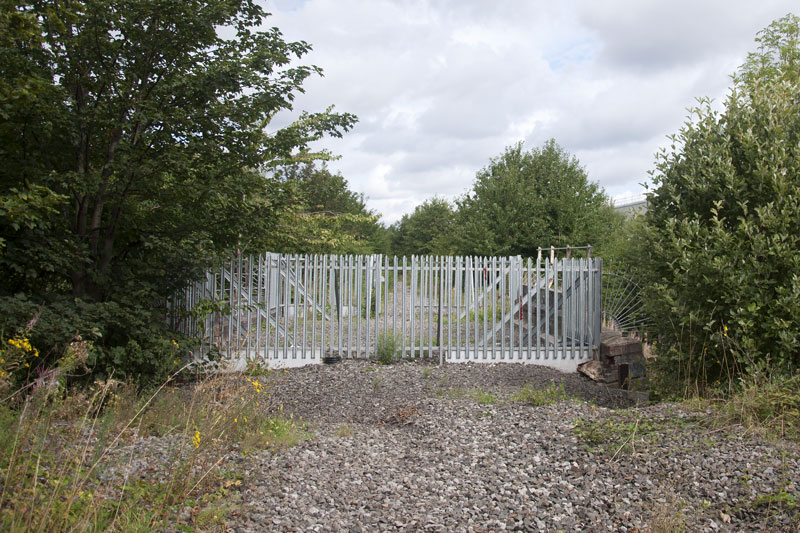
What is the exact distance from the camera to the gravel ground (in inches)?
122

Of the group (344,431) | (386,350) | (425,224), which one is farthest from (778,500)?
(425,224)

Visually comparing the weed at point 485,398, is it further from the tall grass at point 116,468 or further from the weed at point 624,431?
the tall grass at point 116,468

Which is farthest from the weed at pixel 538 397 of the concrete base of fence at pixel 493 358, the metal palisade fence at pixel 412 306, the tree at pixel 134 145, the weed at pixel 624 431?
the tree at pixel 134 145

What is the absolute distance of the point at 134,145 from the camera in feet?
20.8

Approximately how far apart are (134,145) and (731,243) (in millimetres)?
6626

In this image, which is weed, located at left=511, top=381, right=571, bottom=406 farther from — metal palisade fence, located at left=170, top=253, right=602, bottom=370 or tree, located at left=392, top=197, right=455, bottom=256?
tree, located at left=392, top=197, right=455, bottom=256

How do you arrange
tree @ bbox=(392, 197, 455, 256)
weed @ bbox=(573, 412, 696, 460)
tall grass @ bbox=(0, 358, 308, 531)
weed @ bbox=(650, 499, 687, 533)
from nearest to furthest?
tall grass @ bbox=(0, 358, 308, 531) → weed @ bbox=(650, 499, 687, 533) → weed @ bbox=(573, 412, 696, 460) → tree @ bbox=(392, 197, 455, 256)

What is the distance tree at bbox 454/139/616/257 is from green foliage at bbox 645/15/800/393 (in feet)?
35.7

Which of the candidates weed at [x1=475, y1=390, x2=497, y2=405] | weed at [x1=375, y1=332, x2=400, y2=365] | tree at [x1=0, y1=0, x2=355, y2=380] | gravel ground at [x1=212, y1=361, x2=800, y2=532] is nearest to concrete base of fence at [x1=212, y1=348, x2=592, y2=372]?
weed at [x1=375, y1=332, x2=400, y2=365]

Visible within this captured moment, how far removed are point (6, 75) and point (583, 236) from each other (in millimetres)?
15817

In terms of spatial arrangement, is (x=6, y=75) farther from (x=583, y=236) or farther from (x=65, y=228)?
(x=583, y=236)

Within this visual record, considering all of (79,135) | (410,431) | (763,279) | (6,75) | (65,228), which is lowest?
(410,431)

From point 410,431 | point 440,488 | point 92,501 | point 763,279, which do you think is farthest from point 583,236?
point 92,501

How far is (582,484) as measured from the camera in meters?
3.50
